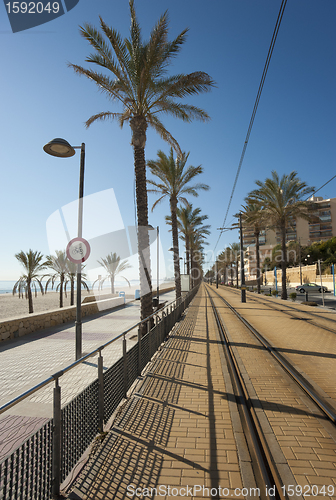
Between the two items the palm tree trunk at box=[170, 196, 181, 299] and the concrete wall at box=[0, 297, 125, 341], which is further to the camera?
the palm tree trunk at box=[170, 196, 181, 299]

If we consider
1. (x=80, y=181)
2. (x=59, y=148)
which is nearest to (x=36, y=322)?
(x=80, y=181)

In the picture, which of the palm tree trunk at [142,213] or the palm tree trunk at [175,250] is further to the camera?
the palm tree trunk at [175,250]

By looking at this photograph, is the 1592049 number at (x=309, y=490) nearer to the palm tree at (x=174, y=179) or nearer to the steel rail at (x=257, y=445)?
the steel rail at (x=257, y=445)

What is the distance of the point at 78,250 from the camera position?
7.58 metres

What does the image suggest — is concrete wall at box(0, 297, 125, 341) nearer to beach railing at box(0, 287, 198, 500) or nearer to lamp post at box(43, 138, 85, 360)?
lamp post at box(43, 138, 85, 360)

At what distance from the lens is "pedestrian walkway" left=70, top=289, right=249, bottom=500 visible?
272 centimetres

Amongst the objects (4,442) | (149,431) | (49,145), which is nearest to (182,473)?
(149,431)

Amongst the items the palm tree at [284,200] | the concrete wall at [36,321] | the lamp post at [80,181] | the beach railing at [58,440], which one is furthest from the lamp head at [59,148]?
the palm tree at [284,200]

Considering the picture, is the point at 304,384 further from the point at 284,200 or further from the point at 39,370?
the point at 284,200

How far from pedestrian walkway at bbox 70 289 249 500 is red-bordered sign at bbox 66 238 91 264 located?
358 centimetres

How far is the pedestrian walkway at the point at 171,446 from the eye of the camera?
107 inches

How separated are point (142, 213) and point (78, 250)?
367 centimetres

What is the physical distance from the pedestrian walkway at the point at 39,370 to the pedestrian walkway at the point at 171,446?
1097 millimetres

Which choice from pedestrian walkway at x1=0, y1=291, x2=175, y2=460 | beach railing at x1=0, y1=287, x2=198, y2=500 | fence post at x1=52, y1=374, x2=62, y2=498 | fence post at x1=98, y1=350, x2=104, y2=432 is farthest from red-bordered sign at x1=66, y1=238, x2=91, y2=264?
fence post at x1=52, y1=374, x2=62, y2=498
